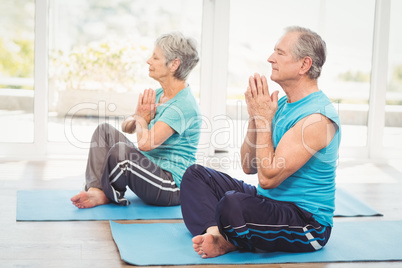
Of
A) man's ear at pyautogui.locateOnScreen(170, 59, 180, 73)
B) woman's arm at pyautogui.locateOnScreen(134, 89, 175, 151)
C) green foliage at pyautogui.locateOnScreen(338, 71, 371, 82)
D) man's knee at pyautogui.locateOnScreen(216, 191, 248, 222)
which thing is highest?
green foliage at pyautogui.locateOnScreen(338, 71, 371, 82)

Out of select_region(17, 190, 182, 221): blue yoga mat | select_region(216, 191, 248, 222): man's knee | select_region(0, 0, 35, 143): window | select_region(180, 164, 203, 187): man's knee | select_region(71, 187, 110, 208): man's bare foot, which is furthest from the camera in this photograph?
select_region(0, 0, 35, 143): window

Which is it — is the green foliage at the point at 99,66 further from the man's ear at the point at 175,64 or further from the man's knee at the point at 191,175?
the man's knee at the point at 191,175

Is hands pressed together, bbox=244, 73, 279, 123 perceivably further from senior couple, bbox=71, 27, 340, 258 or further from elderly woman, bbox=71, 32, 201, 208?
elderly woman, bbox=71, 32, 201, 208

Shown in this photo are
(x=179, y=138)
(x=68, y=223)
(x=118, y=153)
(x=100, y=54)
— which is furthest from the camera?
(x=100, y=54)

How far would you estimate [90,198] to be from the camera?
10.3 feet

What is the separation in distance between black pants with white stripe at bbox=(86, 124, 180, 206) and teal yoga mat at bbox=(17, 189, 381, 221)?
0.23 feet

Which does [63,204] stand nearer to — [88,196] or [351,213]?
[88,196]

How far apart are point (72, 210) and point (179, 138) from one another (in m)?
0.68

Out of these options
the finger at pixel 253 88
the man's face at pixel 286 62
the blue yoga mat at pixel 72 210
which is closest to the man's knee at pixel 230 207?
the finger at pixel 253 88

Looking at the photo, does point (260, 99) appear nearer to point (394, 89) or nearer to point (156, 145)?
point (156, 145)

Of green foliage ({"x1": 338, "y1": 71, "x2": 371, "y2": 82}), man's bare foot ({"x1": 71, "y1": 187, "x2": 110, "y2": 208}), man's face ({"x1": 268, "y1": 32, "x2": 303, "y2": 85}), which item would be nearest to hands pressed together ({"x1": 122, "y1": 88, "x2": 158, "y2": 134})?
man's bare foot ({"x1": 71, "y1": 187, "x2": 110, "y2": 208})

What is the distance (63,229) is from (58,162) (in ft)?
5.56

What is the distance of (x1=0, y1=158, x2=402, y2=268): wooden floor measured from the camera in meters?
2.39

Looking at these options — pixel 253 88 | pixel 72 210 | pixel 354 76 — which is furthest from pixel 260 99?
pixel 354 76
